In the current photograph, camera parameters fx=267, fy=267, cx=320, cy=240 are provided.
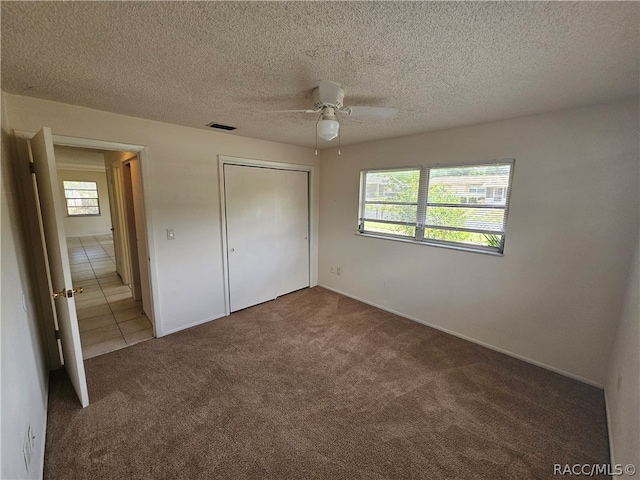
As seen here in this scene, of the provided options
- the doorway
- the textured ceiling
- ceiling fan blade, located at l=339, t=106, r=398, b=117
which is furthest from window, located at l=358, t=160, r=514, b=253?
the doorway

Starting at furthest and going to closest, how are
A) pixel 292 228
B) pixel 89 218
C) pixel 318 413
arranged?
pixel 89 218
pixel 292 228
pixel 318 413

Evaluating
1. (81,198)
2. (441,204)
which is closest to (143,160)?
(441,204)

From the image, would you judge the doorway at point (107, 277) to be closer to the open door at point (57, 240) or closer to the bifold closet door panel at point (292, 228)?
the open door at point (57, 240)

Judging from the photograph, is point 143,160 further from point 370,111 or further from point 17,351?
point 370,111

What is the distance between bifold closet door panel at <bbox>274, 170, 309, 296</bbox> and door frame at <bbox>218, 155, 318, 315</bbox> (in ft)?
0.21

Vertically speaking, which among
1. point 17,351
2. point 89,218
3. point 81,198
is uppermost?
point 81,198

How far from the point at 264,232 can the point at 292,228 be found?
19.8 inches

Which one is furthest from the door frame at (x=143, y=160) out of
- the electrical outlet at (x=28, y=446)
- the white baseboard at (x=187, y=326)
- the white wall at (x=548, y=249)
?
the white wall at (x=548, y=249)

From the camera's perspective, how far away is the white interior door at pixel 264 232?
3408 mm

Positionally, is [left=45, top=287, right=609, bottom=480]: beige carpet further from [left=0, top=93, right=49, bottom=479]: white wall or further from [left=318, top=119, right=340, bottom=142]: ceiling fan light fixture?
[left=318, top=119, right=340, bottom=142]: ceiling fan light fixture

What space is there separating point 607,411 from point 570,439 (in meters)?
0.50

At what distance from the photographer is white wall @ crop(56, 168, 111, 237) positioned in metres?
8.18

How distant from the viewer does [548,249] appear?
92.1 inches

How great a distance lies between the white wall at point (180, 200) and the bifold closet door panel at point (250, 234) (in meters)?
0.17
